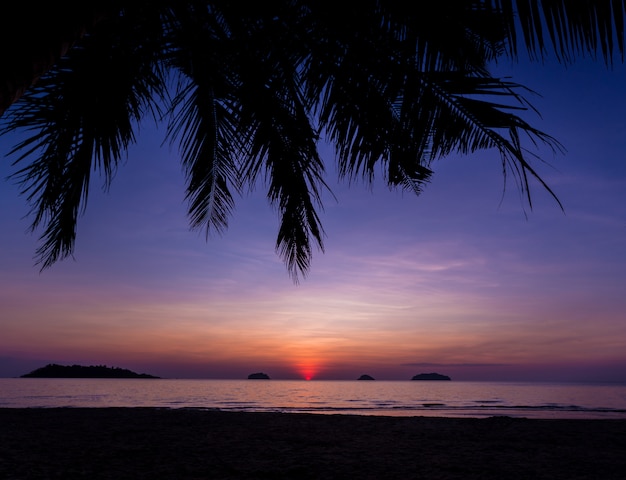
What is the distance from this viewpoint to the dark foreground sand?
5.14 meters

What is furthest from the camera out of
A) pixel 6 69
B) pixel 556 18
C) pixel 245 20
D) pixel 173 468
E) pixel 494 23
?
pixel 173 468

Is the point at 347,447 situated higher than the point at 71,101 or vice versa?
the point at 71,101

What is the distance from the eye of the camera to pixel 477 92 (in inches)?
107

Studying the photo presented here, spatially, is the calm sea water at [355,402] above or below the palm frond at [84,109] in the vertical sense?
below

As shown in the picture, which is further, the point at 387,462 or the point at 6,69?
the point at 387,462

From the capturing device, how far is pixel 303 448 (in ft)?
21.6

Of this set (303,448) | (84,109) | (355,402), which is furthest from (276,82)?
(355,402)

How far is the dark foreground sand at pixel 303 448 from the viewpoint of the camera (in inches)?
202

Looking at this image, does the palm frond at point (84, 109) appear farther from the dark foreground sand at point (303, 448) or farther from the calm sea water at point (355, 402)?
the calm sea water at point (355, 402)

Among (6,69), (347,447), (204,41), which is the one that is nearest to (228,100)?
(204,41)

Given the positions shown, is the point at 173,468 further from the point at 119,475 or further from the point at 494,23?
the point at 494,23

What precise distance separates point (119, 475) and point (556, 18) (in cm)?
543

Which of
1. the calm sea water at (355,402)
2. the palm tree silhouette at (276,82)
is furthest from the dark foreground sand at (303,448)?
the calm sea water at (355,402)

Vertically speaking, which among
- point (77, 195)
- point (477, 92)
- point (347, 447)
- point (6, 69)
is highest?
point (477, 92)
